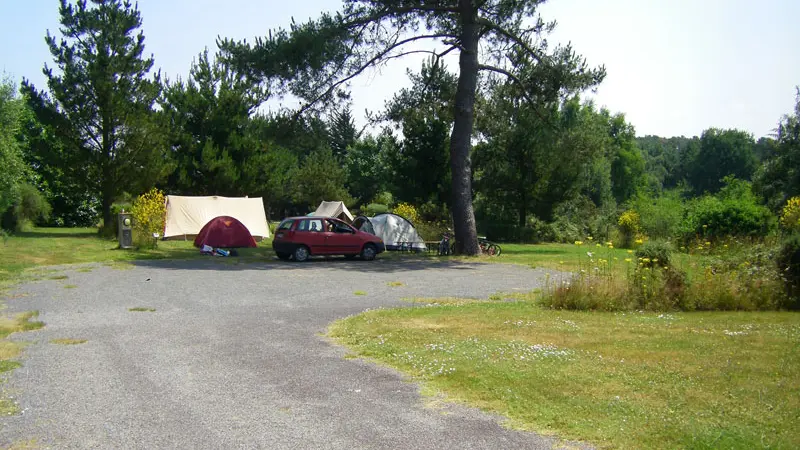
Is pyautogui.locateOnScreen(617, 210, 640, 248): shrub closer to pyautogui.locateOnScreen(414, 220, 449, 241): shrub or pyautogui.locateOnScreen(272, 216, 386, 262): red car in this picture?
pyautogui.locateOnScreen(414, 220, 449, 241): shrub

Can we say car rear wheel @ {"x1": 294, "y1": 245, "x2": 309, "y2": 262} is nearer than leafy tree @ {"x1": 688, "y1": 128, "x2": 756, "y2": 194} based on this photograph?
Yes

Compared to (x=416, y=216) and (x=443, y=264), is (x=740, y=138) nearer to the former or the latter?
(x=416, y=216)

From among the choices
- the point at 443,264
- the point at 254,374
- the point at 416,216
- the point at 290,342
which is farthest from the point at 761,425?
the point at 416,216

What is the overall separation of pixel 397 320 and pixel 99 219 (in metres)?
38.6

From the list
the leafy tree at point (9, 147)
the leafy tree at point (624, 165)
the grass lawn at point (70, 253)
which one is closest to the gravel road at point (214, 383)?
the grass lawn at point (70, 253)

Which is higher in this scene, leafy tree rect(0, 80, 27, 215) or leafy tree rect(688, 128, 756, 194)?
leafy tree rect(688, 128, 756, 194)

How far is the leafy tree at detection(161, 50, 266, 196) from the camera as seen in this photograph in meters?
36.1

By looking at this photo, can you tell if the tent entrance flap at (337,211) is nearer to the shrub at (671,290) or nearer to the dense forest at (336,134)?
the dense forest at (336,134)

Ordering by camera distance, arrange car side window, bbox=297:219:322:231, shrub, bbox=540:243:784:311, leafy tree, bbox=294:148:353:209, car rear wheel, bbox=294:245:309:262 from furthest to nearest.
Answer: leafy tree, bbox=294:148:353:209
car side window, bbox=297:219:322:231
car rear wheel, bbox=294:245:309:262
shrub, bbox=540:243:784:311

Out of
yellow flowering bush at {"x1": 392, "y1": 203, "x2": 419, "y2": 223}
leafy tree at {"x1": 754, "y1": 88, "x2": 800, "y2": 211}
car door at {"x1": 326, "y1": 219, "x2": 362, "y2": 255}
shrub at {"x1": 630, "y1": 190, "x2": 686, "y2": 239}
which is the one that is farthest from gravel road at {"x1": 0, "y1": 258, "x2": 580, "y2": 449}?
leafy tree at {"x1": 754, "y1": 88, "x2": 800, "y2": 211}

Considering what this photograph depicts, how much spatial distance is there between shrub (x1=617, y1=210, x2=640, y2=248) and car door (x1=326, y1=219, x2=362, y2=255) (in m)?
16.0

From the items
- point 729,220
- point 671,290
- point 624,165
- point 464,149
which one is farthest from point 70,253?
point 624,165

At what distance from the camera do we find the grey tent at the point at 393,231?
26812 mm

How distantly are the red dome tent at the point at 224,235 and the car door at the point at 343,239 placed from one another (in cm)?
424
